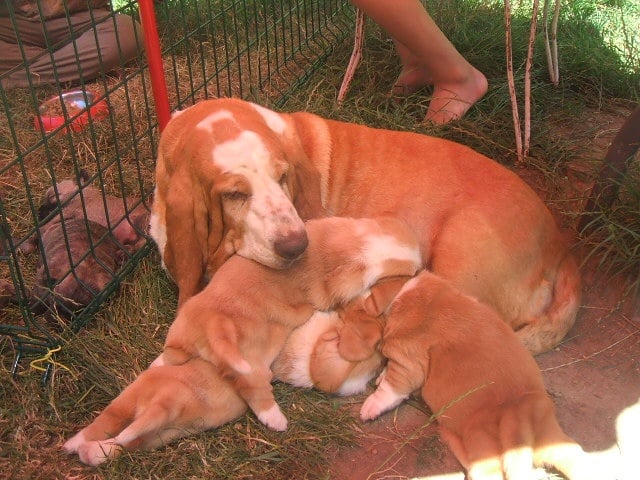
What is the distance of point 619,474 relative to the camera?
2.09 m

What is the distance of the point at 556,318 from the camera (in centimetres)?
249

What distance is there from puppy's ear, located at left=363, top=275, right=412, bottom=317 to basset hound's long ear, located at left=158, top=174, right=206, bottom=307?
0.62 meters

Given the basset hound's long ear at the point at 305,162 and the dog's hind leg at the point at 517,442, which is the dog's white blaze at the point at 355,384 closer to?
the dog's hind leg at the point at 517,442

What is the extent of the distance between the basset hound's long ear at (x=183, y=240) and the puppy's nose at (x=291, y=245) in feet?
1.20

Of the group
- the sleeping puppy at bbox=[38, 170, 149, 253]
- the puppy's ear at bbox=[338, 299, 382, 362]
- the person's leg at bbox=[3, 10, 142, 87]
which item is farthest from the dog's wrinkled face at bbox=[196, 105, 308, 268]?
the person's leg at bbox=[3, 10, 142, 87]

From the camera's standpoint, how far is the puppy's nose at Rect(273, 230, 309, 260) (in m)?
2.19

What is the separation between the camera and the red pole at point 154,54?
281 centimetres

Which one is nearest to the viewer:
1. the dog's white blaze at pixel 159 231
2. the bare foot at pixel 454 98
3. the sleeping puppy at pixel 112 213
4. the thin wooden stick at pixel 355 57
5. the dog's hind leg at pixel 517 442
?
the dog's hind leg at pixel 517 442

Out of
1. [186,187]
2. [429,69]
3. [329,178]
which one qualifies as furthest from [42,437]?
[429,69]

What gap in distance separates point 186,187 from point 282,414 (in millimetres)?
810

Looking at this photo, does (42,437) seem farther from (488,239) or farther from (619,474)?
(619,474)

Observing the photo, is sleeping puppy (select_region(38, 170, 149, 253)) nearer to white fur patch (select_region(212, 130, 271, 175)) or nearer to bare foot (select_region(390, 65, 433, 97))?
white fur patch (select_region(212, 130, 271, 175))

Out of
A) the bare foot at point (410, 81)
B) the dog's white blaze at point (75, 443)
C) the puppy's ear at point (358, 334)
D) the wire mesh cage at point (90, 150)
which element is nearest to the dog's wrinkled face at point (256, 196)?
the puppy's ear at point (358, 334)

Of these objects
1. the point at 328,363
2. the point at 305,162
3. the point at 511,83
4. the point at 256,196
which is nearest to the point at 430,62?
the point at 511,83
